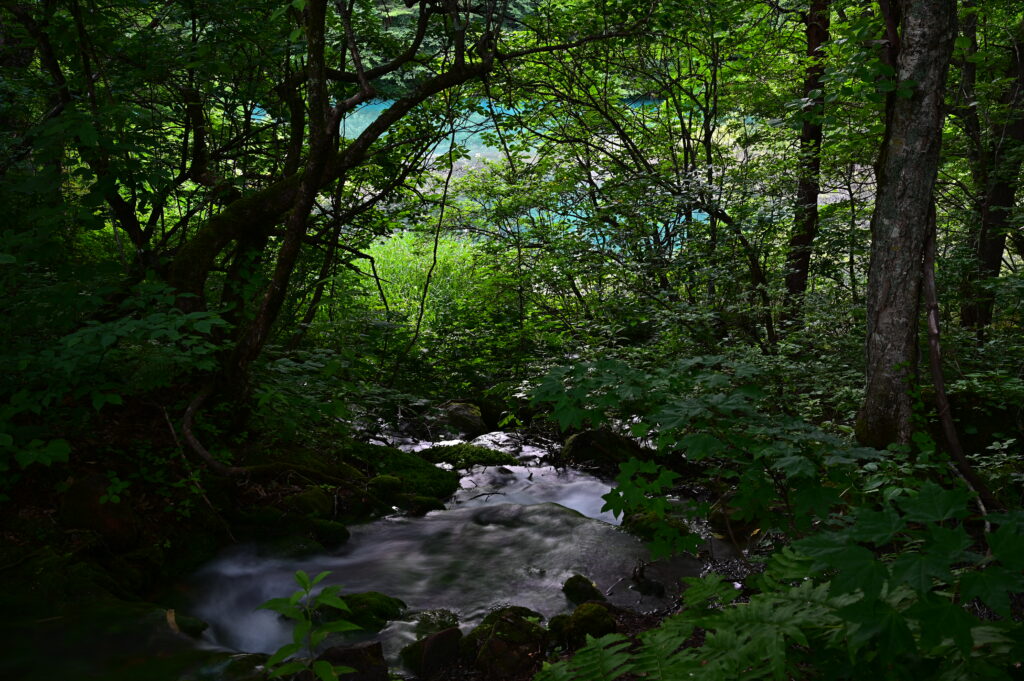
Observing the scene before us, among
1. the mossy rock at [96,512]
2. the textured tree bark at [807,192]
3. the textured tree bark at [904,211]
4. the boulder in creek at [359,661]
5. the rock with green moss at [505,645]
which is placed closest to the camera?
the boulder in creek at [359,661]

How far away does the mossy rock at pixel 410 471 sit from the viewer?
7.71m

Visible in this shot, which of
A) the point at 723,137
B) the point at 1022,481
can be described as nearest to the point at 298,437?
the point at 1022,481

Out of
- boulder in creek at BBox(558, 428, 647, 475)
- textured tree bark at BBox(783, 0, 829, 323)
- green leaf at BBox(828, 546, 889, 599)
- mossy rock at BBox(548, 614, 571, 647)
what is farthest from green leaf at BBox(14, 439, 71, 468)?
textured tree bark at BBox(783, 0, 829, 323)

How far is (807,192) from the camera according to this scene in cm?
884

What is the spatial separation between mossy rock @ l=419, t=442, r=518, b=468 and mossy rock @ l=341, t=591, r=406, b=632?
154 inches

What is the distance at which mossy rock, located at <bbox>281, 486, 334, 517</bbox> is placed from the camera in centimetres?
618

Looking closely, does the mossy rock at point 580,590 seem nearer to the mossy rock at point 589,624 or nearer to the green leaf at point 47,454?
the mossy rock at point 589,624

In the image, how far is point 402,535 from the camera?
258 inches

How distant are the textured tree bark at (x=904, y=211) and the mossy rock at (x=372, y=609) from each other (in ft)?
12.5

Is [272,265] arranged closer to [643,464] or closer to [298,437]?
[298,437]

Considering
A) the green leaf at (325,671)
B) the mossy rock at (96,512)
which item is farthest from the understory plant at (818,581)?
the mossy rock at (96,512)

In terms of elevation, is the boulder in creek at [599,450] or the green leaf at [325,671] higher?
the boulder in creek at [599,450]

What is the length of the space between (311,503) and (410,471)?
1890 millimetres

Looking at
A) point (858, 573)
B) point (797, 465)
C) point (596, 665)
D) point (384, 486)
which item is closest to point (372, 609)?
point (384, 486)
